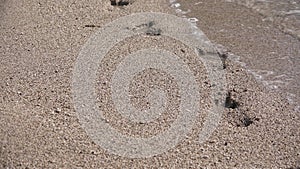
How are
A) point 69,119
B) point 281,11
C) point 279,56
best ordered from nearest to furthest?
point 69,119 → point 279,56 → point 281,11

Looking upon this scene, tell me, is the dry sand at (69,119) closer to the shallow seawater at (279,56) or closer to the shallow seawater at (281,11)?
the shallow seawater at (279,56)

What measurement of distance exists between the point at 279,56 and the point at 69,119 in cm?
191

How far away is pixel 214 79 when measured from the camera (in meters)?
3.54

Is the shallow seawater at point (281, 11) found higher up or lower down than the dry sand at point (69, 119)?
higher up

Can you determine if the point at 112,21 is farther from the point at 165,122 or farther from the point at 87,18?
the point at 165,122

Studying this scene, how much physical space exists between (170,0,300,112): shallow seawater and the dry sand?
116 millimetres

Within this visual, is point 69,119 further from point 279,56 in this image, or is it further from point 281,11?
point 281,11

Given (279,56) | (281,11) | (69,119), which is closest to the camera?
(69,119)

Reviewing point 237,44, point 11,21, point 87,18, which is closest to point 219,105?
point 237,44

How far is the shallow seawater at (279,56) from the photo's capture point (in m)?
3.59

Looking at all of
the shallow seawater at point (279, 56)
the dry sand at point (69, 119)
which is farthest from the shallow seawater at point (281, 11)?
the dry sand at point (69, 119)

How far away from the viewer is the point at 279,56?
3.94 metres

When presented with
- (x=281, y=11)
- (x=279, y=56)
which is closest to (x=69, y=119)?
(x=279, y=56)

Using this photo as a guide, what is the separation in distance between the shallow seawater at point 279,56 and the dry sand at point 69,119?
0.12 meters
